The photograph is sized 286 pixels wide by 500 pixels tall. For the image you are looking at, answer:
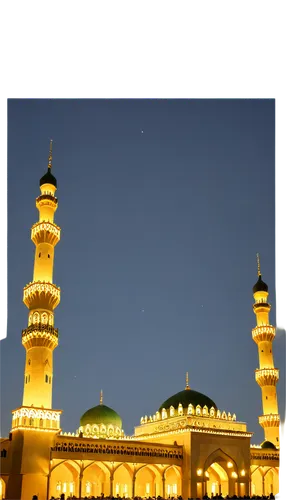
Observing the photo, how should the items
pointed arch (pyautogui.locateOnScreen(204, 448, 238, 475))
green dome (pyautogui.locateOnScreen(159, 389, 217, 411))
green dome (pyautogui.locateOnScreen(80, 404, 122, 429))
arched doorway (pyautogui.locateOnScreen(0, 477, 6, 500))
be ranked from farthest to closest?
green dome (pyautogui.locateOnScreen(80, 404, 122, 429)) → green dome (pyautogui.locateOnScreen(159, 389, 217, 411)) → pointed arch (pyautogui.locateOnScreen(204, 448, 238, 475)) → arched doorway (pyautogui.locateOnScreen(0, 477, 6, 500))

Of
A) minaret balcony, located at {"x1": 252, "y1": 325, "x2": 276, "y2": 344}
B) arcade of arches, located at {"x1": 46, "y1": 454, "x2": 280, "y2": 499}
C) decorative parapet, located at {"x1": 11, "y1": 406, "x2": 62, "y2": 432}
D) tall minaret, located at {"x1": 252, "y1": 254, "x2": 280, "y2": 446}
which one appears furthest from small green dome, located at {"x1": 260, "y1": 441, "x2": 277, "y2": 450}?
decorative parapet, located at {"x1": 11, "y1": 406, "x2": 62, "y2": 432}

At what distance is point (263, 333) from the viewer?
30781 millimetres

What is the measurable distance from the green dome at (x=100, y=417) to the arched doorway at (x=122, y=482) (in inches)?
155

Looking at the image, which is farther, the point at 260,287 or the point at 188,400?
the point at 260,287

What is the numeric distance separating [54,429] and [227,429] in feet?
30.4

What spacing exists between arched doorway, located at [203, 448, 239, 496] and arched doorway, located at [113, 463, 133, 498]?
11.7ft

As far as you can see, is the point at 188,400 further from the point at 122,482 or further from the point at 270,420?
the point at 270,420

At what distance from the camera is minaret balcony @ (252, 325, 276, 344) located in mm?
30578

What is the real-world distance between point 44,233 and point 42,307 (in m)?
3.56

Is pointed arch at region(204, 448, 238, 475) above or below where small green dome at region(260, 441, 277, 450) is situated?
below

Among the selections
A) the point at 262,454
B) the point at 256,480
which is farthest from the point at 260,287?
the point at 256,480

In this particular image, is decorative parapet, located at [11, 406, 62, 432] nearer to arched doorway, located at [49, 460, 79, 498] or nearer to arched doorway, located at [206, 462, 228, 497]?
arched doorway, located at [49, 460, 79, 498]

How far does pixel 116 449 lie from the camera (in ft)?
69.3
